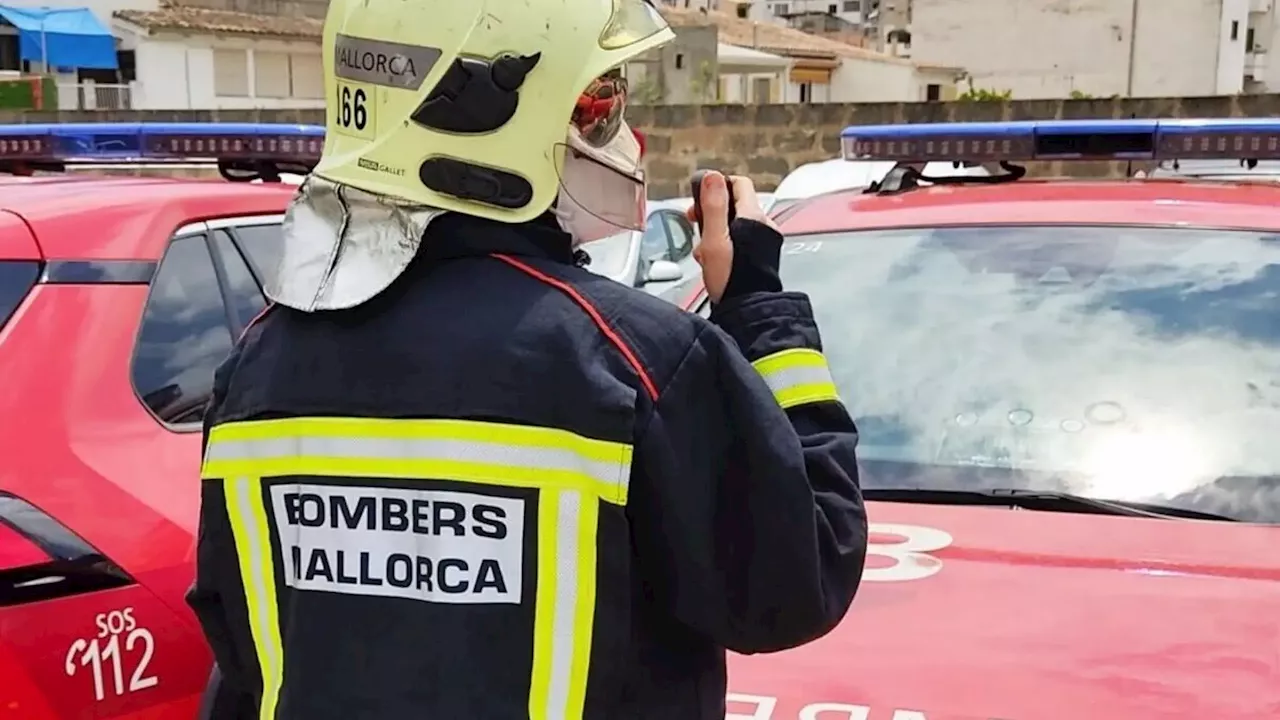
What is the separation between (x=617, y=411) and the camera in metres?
1.35

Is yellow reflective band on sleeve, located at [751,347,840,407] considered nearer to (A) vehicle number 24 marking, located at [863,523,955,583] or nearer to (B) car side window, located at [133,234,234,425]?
(A) vehicle number 24 marking, located at [863,523,955,583]

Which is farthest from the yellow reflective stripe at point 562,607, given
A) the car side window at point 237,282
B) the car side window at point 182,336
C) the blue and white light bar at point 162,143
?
the blue and white light bar at point 162,143

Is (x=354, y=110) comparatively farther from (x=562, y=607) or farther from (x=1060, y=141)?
(x=1060, y=141)

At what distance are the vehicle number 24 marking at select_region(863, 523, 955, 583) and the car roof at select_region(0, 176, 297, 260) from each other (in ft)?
4.92

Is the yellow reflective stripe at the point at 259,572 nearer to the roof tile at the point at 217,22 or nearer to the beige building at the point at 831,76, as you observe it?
the roof tile at the point at 217,22

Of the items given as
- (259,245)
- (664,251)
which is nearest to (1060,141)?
(259,245)

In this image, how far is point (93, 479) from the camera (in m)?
2.51

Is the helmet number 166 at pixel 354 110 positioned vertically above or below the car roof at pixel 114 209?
above

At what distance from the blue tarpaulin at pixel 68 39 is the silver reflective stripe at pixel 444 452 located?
110 ft

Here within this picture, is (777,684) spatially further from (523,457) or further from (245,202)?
(245,202)

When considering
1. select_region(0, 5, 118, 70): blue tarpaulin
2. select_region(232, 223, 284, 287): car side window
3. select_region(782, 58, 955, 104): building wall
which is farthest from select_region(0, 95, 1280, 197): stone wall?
select_region(782, 58, 955, 104): building wall

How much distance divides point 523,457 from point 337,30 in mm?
531

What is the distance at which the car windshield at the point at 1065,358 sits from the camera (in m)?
2.64

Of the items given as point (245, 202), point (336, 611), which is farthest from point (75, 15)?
point (336, 611)
